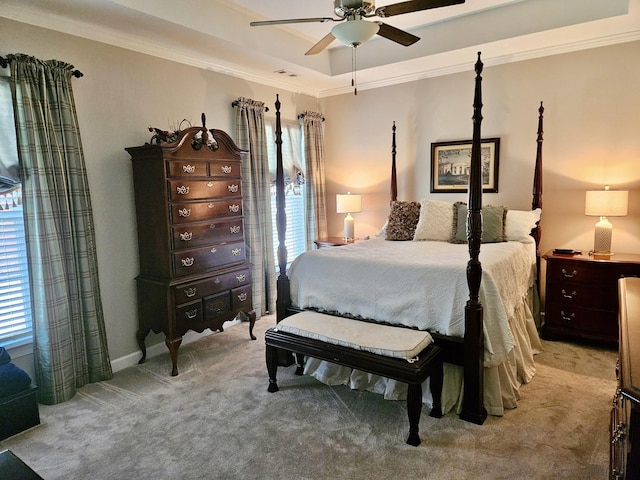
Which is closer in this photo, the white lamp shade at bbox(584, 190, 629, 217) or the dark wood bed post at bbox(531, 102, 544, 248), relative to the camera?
the white lamp shade at bbox(584, 190, 629, 217)

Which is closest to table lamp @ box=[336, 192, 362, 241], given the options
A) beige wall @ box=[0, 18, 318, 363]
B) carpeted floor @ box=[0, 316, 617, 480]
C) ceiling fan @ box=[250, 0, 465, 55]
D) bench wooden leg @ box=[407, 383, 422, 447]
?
beige wall @ box=[0, 18, 318, 363]

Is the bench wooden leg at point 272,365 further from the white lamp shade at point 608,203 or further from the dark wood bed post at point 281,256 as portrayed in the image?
the white lamp shade at point 608,203

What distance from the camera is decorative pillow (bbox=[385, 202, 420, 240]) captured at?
4.23 meters

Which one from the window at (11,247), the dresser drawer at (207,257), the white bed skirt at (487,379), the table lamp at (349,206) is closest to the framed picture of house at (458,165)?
the table lamp at (349,206)

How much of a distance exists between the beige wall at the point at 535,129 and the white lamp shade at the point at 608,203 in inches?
13.1

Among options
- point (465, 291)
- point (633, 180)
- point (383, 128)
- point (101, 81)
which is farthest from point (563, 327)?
point (101, 81)

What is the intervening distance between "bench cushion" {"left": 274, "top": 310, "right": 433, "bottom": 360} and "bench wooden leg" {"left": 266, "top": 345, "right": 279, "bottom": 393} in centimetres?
18

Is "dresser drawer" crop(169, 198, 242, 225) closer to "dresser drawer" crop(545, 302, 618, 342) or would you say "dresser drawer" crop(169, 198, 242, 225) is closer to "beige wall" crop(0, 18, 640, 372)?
"beige wall" crop(0, 18, 640, 372)

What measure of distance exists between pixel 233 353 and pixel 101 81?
97.9 inches

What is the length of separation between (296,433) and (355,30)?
2373 millimetres

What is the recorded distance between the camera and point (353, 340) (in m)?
2.54

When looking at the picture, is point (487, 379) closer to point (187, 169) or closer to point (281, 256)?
point (281, 256)

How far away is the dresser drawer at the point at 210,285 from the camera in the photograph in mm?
3326

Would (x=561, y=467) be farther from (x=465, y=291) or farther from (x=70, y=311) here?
(x=70, y=311)
